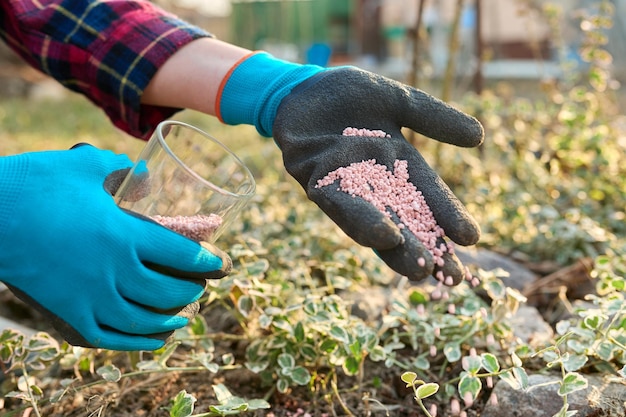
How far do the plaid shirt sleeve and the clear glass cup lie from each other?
56 centimetres

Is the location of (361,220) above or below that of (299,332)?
above

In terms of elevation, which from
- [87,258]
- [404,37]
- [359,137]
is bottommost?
[404,37]

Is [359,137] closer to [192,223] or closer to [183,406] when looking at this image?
[192,223]

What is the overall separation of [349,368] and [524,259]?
101 cm

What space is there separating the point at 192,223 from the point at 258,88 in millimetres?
447

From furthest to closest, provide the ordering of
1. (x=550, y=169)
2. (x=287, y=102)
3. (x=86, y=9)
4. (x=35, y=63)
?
(x=550, y=169), (x=35, y=63), (x=86, y=9), (x=287, y=102)

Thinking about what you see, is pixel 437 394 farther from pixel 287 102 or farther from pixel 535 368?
pixel 287 102

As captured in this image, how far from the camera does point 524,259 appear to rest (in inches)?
84.7

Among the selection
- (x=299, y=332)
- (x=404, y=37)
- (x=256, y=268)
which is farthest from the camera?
(x=404, y=37)

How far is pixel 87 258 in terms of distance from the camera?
3.38ft

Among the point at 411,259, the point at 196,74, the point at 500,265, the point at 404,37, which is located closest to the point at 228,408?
the point at 411,259

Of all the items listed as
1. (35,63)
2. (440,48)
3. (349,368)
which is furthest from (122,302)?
(440,48)

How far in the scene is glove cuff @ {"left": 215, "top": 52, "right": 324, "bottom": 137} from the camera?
141 centimetres

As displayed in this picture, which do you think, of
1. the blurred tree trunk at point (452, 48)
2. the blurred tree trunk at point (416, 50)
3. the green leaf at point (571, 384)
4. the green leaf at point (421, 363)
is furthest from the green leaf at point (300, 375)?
the blurred tree trunk at point (452, 48)
